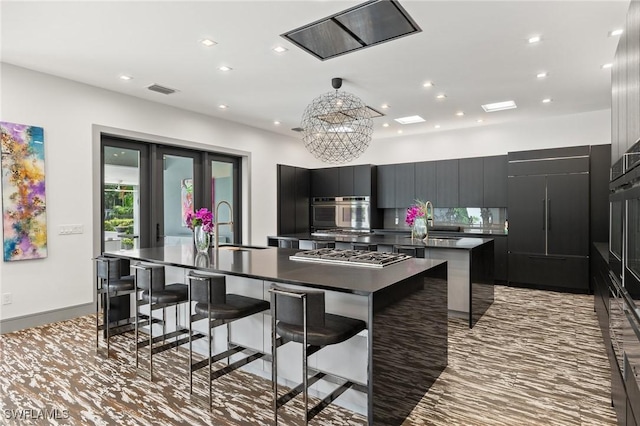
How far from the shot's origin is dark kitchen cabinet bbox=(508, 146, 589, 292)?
5664 mm

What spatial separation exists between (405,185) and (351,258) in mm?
5001

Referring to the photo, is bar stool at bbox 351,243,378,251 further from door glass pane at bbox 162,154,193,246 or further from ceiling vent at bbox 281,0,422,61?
door glass pane at bbox 162,154,193,246

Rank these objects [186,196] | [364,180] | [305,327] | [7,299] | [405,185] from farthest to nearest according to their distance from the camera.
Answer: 1. [364,180]
2. [405,185]
3. [186,196]
4. [7,299]
5. [305,327]

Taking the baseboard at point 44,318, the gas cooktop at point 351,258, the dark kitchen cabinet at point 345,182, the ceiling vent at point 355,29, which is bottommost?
the baseboard at point 44,318

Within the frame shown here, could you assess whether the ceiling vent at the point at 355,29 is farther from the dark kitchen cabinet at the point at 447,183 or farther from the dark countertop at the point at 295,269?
the dark kitchen cabinet at the point at 447,183

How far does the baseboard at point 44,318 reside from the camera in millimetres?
3976

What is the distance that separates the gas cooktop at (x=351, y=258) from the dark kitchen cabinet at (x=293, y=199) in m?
4.53

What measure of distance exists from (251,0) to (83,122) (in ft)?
10.2

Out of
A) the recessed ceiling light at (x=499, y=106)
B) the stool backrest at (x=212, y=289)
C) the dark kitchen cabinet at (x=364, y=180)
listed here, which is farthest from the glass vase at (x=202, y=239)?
the dark kitchen cabinet at (x=364, y=180)

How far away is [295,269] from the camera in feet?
8.77

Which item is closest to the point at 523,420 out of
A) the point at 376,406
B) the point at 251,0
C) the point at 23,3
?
the point at 376,406

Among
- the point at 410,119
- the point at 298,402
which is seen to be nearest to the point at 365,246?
the point at 298,402

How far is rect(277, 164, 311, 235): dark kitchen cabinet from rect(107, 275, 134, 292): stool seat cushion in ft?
14.5

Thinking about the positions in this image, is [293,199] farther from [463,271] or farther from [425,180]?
[463,271]
